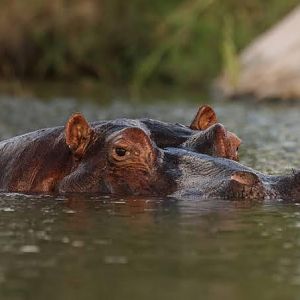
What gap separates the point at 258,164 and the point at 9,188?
2569mm

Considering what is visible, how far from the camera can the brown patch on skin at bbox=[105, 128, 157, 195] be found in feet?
22.4

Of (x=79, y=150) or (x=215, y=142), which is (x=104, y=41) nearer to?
(x=79, y=150)

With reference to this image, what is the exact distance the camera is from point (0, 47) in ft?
89.6

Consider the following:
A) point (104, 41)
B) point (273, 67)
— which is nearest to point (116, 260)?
point (273, 67)

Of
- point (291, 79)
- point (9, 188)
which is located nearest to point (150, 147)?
point (9, 188)

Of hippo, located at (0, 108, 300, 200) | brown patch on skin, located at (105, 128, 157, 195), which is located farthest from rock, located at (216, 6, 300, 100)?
brown patch on skin, located at (105, 128, 157, 195)

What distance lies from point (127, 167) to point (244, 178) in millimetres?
776

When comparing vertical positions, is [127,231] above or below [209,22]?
below

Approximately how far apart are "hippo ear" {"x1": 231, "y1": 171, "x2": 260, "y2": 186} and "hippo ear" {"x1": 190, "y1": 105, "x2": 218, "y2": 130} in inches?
54.7

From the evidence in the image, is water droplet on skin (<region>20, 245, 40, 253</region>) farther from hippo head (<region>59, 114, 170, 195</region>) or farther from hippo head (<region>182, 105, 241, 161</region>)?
hippo head (<region>182, 105, 241, 161</region>)

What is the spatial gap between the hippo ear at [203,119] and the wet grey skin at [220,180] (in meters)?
0.87

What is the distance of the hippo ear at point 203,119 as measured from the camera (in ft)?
25.6

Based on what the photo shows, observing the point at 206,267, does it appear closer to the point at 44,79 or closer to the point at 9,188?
the point at 9,188

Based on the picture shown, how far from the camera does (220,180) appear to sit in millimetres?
6531
